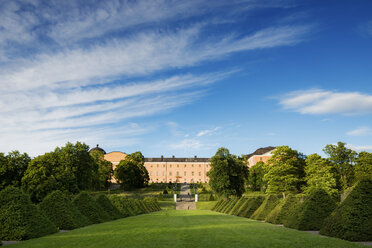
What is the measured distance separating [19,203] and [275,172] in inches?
2061

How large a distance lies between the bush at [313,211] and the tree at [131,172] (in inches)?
3047

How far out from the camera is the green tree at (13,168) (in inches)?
1764

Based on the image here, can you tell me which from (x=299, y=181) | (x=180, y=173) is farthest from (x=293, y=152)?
(x=180, y=173)

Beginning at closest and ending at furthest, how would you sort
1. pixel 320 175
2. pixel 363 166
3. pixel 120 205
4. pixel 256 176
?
pixel 120 205 < pixel 320 175 < pixel 363 166 < pixel 256 176

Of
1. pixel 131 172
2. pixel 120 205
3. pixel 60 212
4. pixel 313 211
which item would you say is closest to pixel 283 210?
pixel 313 211

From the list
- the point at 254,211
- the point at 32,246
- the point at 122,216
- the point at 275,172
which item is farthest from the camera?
the point at 275,172

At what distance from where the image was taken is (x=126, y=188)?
302 feet

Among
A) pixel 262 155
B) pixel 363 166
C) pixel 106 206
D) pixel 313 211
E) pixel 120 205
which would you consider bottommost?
pixel 120 205

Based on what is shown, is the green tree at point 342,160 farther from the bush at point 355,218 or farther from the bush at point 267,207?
the bush at point 355,218

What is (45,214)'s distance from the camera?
14820mm

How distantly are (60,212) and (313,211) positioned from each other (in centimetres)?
1363

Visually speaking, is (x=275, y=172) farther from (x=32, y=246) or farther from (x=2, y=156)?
(x=32, y=246)

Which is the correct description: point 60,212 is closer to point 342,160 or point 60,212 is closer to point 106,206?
point 106,206

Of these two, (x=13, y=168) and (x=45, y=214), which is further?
(x=13, y=168)
